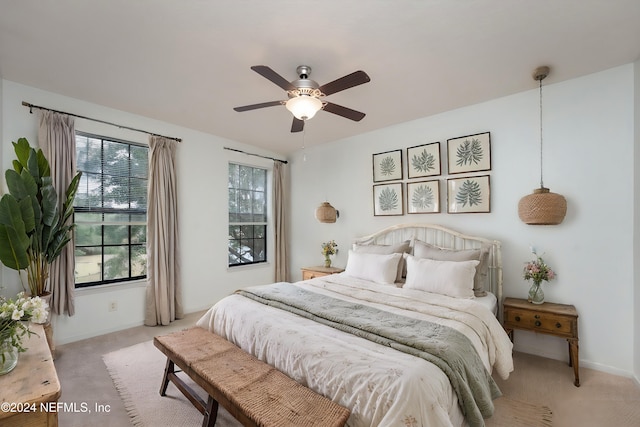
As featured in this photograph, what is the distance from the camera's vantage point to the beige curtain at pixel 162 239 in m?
3.69

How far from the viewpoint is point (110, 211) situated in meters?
3.52

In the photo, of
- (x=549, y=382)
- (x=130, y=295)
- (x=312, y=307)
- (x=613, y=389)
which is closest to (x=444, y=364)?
(x=312, y=307)

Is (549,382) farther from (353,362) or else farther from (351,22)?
(351,22)

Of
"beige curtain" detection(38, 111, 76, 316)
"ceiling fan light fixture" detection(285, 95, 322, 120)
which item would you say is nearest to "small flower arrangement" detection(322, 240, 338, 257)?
"ceiling fan light fixture" detection(285, 95, 322, 120)

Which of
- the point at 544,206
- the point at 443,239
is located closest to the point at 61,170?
the point at 443,239

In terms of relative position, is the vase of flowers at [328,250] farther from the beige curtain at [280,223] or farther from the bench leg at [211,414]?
the bench leg at [211,414]

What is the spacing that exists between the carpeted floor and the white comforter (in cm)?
43

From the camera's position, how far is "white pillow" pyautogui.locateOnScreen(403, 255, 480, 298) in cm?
270

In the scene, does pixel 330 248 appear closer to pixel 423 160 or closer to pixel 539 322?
Answer: pixel 423 160

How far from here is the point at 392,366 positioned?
149cm

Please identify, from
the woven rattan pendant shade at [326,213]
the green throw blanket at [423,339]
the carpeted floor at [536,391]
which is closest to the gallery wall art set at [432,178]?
the woven rattan pendant shade at [326,213]

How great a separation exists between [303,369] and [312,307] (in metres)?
0.69

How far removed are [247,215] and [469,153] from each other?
144 inches

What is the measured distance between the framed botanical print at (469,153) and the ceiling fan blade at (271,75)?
7.41ft
